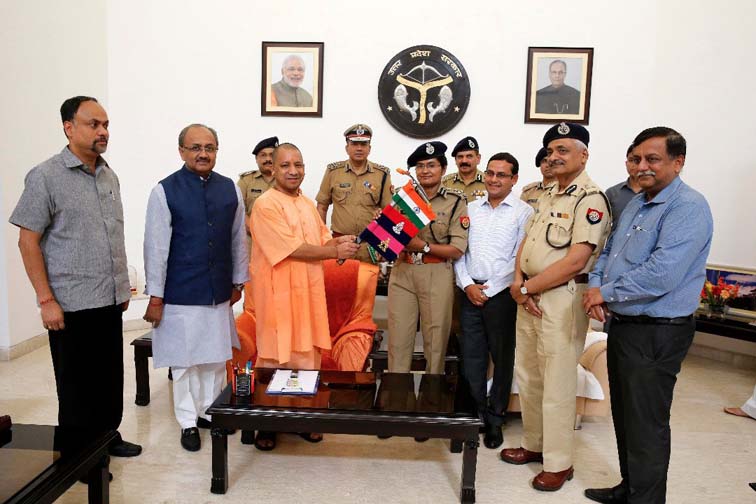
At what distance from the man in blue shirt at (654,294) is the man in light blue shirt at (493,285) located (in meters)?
0.76

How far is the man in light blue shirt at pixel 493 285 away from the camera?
119 inches

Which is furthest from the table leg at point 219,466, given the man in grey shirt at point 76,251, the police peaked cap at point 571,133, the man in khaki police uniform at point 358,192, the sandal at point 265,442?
the man in khaki police uniform at point 358,192

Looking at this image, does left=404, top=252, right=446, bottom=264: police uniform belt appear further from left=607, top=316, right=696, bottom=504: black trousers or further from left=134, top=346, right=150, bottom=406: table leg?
left=134, top=346, right=150, bottom=406: table leg

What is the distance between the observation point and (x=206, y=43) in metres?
5.58

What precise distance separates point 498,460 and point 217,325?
5.53 ft

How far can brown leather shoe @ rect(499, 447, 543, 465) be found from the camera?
9.46ft

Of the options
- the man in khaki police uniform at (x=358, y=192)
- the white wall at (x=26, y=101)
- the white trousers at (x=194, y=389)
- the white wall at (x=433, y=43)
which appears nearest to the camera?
the white trousers at (x=194, y=389)

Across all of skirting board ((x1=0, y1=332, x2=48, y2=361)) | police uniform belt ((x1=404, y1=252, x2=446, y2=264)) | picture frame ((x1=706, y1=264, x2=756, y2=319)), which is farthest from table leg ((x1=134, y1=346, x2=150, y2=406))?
picture frame ((x1=706, y1=264, x2=756, y2=319))

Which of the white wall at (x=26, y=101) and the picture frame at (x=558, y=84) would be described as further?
the picture frame at (x=558, y=84)

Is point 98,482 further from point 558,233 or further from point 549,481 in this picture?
point 558,233

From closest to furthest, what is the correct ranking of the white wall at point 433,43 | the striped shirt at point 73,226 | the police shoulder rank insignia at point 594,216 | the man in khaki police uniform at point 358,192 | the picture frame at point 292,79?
the striped shirt at point 73,226 < the police shoulder rank insignia at point 594,216 < the man in khaki police uniform at point 358,192 < the white wall at point 433,43 < the picture frame at point 292,79

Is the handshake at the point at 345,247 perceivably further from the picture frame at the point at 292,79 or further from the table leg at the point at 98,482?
the picture frame at the point at 292,79

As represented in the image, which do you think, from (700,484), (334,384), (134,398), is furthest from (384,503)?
(134,398)

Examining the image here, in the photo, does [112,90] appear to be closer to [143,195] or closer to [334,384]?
[143,195]
